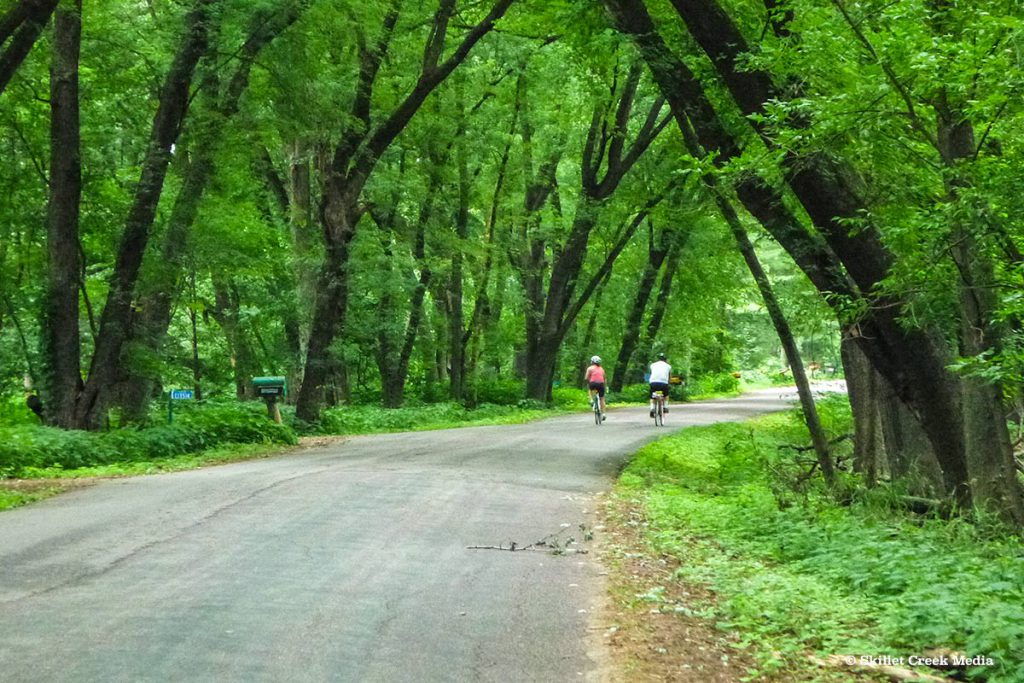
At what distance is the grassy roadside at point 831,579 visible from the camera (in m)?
6.04

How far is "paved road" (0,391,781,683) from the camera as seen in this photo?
5676 mm

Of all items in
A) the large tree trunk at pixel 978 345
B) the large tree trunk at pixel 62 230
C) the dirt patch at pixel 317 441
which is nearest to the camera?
the large tree trunk at pixel 978 345

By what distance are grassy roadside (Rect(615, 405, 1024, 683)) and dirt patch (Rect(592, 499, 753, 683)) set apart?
0.27 ft

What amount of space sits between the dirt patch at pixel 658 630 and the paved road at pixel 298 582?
0.65 feet

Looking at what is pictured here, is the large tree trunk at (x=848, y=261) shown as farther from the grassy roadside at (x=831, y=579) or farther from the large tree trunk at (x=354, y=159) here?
the large tree trunk at (x=354, y=159)

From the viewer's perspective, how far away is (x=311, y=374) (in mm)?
24094

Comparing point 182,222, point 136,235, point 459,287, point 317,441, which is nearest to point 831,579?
point 136,235

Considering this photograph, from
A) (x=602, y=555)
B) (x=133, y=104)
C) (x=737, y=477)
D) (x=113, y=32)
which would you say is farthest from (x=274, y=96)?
(x=602, y=555)

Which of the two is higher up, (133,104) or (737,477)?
(133,104)

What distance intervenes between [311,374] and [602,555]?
52.2ft

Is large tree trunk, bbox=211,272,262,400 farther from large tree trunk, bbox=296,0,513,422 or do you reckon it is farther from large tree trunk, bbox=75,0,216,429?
large tree trunk, bbox=75,0,216,429

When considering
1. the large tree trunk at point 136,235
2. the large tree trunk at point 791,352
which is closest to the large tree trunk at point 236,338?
the large tree trunk at point 136,235

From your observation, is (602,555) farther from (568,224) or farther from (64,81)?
(568,224)

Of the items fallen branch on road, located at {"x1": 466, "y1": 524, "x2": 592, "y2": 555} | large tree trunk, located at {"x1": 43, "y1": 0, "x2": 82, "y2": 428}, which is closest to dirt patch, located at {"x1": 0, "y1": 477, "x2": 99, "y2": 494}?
large tree trunk, located at {"x1": 43, "y1": 0, "x2": 82, "y2": 428}
